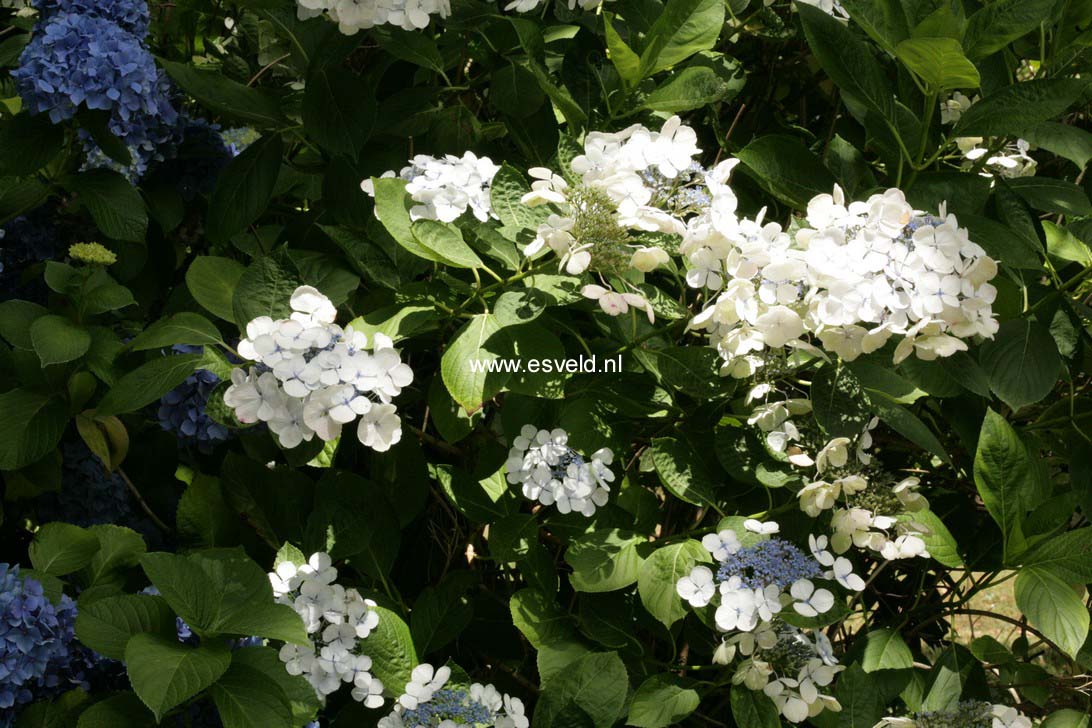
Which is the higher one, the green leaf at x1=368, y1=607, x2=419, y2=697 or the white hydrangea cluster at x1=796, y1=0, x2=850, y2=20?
the white hydrangea cluster at x1=796, y1=0, x2=850, y2=20

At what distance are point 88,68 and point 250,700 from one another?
0.94 metres

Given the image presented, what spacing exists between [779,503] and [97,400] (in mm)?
1061

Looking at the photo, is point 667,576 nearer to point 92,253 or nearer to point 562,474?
point 562,474

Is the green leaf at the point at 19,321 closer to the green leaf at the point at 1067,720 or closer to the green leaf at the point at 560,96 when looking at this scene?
the green leaf at the point at 560,96

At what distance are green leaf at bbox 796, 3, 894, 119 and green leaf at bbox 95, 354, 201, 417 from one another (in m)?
0.94

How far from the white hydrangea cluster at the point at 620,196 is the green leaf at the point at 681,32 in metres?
0.20

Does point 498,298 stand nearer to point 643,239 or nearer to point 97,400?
point 643,239

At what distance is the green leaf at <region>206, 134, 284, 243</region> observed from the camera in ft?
5.39

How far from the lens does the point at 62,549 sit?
1461 millimetres

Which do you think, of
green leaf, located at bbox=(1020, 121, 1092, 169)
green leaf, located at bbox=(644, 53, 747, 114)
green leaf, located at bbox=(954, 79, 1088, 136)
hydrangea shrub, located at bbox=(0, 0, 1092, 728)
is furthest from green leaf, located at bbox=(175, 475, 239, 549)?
green leaf, located at bbox=(1020, 121, 1092, 169)

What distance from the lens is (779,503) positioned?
1.59 meters

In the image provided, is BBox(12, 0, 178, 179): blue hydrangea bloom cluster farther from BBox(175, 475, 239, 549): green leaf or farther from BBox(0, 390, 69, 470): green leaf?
BBox(175, 475, 239, 549): green leaf

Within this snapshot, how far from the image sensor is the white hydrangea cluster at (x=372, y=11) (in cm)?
131

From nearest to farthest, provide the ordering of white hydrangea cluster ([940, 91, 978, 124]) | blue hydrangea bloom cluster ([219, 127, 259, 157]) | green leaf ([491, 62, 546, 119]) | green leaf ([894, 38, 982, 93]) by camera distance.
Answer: green leaf ([894, 38, 982, 93]) → green leaf ([491, 62, 546, 119]) → white hydrangea cluster ([940, 91, 978, 124]) → blue hydrangea bloom cluster ([219, 127, 259, 157])
